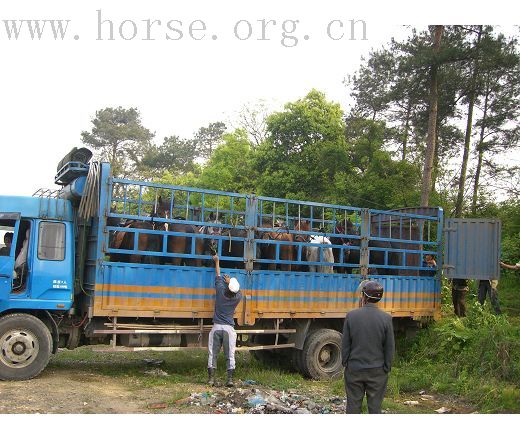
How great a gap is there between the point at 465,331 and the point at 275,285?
342 centimetres

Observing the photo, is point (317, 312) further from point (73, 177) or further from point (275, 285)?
point (73, 177)

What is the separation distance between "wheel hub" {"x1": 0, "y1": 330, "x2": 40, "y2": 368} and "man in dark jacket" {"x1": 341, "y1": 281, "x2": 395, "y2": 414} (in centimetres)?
459

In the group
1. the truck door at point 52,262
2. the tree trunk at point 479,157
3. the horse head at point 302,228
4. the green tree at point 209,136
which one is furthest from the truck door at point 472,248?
the green tree at point 209,136

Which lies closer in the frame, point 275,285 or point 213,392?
point 213,392

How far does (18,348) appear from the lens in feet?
24.3

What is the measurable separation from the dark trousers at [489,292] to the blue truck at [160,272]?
5.37 feet

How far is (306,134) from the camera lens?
2445cm

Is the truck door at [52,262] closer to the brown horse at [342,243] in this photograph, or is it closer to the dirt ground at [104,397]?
the dirt ground at [104,397]

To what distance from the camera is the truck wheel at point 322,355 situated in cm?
905

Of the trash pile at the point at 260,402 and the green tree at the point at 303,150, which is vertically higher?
the green tree at the point at 303,150

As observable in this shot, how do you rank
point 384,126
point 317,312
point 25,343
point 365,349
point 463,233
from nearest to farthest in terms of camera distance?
point 365,349
point 25,343
point 317,312
point 463,233
point 384,126

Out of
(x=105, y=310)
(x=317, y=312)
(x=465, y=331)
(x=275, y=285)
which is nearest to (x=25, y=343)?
(x=105, y=310)

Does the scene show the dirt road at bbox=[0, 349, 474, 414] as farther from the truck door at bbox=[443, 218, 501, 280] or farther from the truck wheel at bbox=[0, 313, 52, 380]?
the truck door at bbox=[443, 218, 501, 280]

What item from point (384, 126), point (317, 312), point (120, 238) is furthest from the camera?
point (384, 126)
